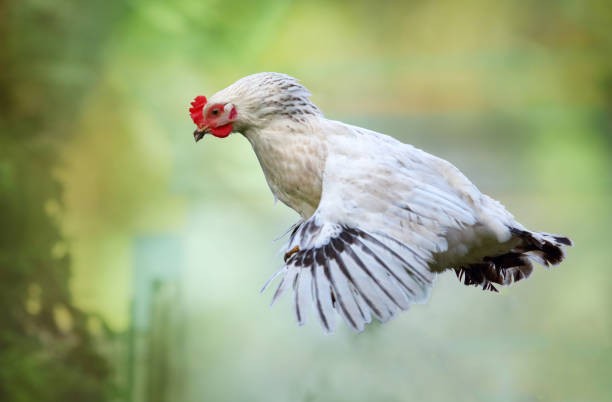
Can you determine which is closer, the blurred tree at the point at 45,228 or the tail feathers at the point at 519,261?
the tail feathers at the point at 519,261

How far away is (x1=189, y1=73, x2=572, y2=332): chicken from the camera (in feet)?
3.35

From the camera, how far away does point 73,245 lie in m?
2.98

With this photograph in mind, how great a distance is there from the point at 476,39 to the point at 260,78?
Answer: 171 centimetres

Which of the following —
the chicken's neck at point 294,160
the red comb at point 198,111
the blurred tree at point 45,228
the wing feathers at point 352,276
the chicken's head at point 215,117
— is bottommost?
the wing feathers at point 352,276

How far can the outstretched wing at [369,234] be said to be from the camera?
1.01m

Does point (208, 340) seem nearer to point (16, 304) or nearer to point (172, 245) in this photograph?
point (172, 245)

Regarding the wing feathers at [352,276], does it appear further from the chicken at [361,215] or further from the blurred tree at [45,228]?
the blurred tree at [45,228]

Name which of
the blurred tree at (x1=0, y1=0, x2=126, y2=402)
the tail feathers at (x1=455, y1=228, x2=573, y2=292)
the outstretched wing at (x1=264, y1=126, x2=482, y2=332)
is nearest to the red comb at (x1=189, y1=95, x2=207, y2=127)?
the outstretched wing at (x1=264, y1=126, x2=482, y2=332)

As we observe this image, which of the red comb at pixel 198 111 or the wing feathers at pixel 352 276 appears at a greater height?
the red comb at pixel 198 111

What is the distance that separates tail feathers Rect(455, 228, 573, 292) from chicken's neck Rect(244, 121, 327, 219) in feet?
0.99

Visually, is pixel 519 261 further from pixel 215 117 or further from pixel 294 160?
pixel 215 117

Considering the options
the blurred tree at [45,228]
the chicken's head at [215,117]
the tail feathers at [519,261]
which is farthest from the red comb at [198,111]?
the blurred tree at [45,228]

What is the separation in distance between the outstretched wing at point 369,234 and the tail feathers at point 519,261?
0.15 metres

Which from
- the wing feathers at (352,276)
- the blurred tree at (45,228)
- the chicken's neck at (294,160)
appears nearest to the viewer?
the wing feathers at (352,276)
